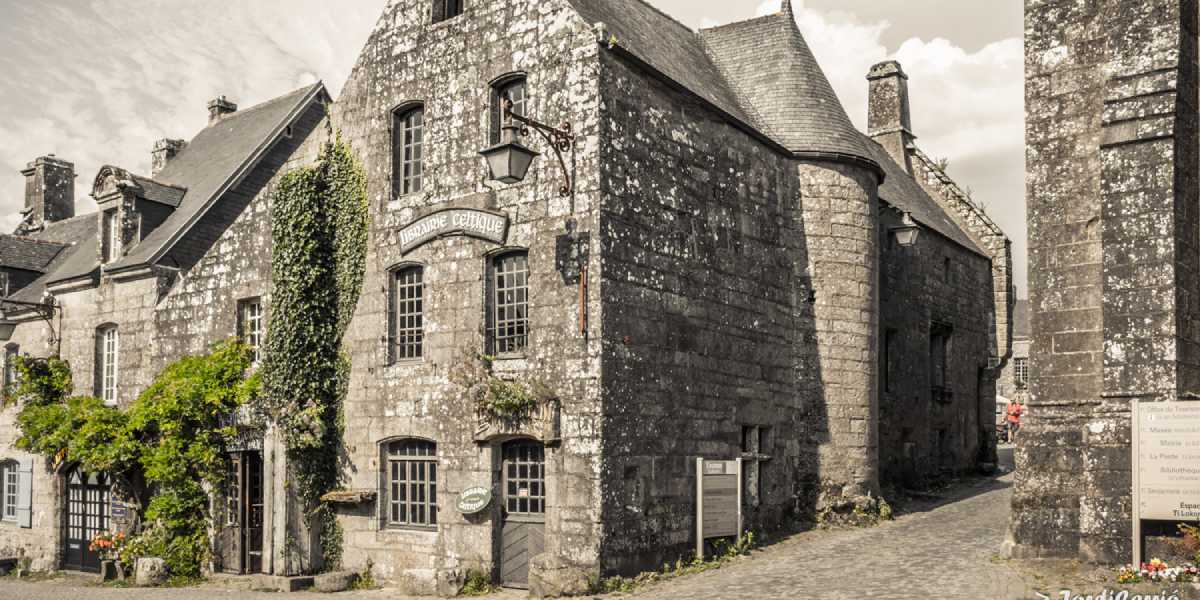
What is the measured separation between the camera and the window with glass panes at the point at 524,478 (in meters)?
13.9

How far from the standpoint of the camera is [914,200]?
2538cm

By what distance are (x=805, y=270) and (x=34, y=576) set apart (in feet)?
54.3

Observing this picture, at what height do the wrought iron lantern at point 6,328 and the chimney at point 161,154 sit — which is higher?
the chimney at point 161,154

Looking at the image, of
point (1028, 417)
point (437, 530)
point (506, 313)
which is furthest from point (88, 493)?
point (1028, 417)

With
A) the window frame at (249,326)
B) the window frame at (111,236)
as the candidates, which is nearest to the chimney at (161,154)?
the window frame at (111,236)

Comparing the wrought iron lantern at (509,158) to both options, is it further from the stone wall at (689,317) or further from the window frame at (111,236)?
the window frame at (111,236)

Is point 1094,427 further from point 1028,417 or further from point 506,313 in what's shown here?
point 506,313

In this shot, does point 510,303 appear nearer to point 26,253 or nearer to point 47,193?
point 26,253

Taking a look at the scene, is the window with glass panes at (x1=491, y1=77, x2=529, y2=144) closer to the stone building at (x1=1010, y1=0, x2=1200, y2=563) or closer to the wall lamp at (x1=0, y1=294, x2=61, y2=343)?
the stone building at (x1=1010, y1=0, x2=1200, y2=563)

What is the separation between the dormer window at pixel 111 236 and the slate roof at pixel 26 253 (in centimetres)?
505

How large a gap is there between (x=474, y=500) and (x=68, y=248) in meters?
17.6

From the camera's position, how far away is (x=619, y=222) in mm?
13711

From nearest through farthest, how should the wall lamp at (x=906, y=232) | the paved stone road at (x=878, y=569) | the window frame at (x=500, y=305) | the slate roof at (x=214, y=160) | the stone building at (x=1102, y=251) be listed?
the stone building at (x=1102, y=251) < the paved stone road at (x=878, y=569) < the window frame at (x=500, y=305) < the wall lamp at (x=906, y=232) < the slate roof at (x=214, y=160)

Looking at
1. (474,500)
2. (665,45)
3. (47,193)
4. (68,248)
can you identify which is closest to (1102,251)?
(665,45)
